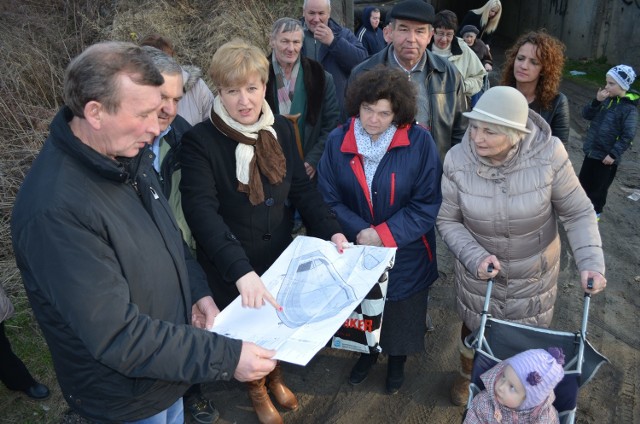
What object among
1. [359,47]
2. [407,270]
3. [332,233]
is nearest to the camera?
[332,233]

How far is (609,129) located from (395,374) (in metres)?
4.02

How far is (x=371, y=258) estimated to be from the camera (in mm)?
2867

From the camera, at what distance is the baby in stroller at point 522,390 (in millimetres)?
2373

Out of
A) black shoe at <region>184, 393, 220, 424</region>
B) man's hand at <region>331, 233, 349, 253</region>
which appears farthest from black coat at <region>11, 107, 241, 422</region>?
black shoe at <region>184, 393, 220, 424</region>

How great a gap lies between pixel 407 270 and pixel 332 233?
0.76 metres

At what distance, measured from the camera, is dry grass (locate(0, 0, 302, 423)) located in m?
4.23

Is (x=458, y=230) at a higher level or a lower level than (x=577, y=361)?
higher

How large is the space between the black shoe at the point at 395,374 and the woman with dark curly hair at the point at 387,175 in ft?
1.69

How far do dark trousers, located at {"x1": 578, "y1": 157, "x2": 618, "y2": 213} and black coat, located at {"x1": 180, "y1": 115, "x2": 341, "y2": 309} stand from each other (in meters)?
4.27

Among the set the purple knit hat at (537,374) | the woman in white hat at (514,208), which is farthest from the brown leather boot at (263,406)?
the purple knit hat at (537,374)

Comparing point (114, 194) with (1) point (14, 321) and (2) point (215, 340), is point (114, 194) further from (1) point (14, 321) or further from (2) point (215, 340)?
(1) point (14, 321)

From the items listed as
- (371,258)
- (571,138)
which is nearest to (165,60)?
(371,258)

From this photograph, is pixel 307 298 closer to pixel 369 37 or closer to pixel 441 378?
pixel 441 378

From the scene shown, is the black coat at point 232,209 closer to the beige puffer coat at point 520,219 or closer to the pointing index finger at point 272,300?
the pointing index finger at point 272,300
